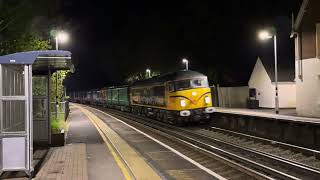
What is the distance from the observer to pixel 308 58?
33344 mm

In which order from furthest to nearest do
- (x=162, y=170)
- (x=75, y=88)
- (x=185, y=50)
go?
(x=75, y=88) → (x=185, y=50) → (x=162, y=170)

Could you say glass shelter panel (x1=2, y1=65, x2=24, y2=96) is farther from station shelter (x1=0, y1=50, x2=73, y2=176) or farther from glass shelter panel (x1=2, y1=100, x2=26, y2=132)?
glass shelter panel (x1=2, y1=100, x2=26, y2=132)

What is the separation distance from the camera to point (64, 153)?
50.8ft

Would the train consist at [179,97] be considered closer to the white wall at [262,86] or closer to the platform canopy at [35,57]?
the platform canopy at [35,57]

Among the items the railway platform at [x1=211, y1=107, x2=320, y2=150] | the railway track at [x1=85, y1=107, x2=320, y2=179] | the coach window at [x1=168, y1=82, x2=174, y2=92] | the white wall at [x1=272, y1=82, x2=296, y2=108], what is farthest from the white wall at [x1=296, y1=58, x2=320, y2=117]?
the railway track at [x1=85, y1=107, x2=320, y2=179]

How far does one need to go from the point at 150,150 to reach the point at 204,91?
36.2ft

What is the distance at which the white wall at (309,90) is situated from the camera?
32.0 meters

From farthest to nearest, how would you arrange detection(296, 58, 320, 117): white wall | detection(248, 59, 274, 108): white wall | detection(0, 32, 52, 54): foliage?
1. detection(248, 59, 274, 108): white wall
2. detection(296, 58, 320, 117): white wall
3. detection(0, 32, 52, 54): foliage

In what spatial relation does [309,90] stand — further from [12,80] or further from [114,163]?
[12,80]

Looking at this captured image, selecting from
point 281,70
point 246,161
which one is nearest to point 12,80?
point 246,161

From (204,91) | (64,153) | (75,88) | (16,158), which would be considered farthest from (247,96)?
(75,88)

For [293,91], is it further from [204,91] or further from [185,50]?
[185,50]

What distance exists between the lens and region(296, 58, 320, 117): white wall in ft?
105

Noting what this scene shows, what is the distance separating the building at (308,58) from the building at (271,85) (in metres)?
9.12
